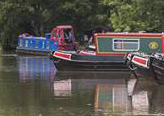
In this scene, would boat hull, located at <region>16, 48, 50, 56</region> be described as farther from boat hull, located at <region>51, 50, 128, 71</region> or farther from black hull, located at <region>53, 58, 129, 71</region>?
boat hull, located at <region>51, 50, 128, 71</region>

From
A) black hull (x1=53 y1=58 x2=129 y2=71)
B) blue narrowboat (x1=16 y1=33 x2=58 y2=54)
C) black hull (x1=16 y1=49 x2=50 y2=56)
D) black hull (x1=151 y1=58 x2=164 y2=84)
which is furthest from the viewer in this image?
black hull (x1=16 y1=49 x2=50 y2=56)

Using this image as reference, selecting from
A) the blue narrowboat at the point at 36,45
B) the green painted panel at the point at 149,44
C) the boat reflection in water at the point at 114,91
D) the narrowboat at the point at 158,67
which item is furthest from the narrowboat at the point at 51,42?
the narrowboat at the point at 158,67

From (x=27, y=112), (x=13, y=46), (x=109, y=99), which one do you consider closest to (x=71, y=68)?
(x=109, y=99)

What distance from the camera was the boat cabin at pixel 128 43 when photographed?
27406 mm

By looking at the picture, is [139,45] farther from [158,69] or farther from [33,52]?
[33,52]

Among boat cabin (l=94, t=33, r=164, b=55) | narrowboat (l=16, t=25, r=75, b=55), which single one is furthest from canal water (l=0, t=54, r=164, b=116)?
narrowboat (l=16, t=25, r=75, b=55)

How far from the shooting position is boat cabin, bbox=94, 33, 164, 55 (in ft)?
89.9

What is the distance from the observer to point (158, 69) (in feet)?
66.9

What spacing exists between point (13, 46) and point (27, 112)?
43.1 m

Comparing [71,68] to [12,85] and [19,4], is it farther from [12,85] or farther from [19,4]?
[19,4]

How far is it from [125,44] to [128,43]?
0.51 feet

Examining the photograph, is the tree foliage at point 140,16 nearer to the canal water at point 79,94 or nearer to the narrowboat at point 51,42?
Answer: the narrowboat at point 51,42

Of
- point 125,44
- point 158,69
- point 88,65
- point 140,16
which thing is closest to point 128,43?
point 125,44

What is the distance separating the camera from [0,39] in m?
57.8
